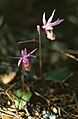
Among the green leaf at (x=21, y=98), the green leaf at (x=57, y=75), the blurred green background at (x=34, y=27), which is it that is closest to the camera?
the green leaf at (x=21, y=98)

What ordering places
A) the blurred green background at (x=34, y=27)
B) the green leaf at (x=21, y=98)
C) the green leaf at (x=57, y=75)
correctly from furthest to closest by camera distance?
the blurred green background at (x=34, y=27), the green leaf at (x=57, y=75), the green leaf at (x=21, y=98)

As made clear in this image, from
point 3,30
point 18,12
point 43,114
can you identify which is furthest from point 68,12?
point 43,114

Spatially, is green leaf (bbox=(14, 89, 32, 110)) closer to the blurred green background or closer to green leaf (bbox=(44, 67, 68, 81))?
green leaf (bbox=(44, 67, 68, 81))

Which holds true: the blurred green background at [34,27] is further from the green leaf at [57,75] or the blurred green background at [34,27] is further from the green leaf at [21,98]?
the green leaf at [21,98]

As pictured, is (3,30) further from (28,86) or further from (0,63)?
(28,86)

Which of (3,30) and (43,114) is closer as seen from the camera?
(43,114)

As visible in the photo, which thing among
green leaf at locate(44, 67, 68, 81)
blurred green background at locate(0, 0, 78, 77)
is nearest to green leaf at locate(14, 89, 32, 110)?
green leaf at locate(44, 67, 68, 81)

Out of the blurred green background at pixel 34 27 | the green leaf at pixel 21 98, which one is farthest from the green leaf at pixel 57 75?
the blurred green background at pixel 34 27

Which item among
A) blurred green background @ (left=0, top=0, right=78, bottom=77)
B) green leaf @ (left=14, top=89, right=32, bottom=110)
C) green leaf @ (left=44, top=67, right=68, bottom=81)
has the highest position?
blurred green background @ (left=0, top=0, right=78, bottom=77)
